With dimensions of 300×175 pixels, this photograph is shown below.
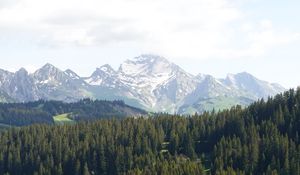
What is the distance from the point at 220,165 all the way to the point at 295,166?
84.4ft

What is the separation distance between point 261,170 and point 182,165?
28268 millimetres

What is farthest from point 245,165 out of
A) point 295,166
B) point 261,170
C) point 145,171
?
point 145,171

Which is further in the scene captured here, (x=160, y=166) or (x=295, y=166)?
(x=160, y=166)

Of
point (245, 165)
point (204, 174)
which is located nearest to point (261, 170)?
point (245, 165)

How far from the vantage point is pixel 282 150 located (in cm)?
19262

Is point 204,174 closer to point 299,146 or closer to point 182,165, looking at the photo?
point 182,165

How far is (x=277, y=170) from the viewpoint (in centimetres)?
17862

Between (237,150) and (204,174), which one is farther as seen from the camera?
(237,150)

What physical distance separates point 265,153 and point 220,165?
21.4 m

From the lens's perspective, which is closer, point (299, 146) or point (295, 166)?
point (295, 166)

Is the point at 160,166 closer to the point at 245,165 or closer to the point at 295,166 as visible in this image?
the point at 245,165

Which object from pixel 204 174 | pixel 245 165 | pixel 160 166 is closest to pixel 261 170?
pixel 245 165

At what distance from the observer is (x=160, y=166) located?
189 metres

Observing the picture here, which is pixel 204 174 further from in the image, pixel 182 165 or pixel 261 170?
pixel 261 170
